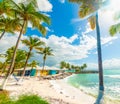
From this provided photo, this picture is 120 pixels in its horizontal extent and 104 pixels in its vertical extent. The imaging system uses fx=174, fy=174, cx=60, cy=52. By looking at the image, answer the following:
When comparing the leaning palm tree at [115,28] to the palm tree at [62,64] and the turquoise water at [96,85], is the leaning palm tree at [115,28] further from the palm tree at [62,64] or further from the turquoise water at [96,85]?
the palm tree at [62,64]

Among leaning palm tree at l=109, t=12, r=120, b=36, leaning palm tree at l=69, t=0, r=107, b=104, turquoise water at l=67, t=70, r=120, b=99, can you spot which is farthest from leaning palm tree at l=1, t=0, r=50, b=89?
turquoise water at l=67, t=70, r=120, b=99

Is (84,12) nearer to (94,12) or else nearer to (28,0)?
(94,12)

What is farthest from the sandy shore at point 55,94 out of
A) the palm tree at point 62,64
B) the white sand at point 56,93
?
the palm tree at point 62,64

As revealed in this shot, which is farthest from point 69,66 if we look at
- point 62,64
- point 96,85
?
point 96,85

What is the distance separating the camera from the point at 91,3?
14.4m

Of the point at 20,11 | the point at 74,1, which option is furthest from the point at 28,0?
the point at 74,1

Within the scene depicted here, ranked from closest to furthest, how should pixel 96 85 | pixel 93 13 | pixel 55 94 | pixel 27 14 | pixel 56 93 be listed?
pixel 93 13 < pixel 55 94 < pixel 56 93 < pixel 27 14 < pixel 96 85

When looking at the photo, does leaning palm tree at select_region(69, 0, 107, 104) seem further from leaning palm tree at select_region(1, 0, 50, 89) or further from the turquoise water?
the turquoise water

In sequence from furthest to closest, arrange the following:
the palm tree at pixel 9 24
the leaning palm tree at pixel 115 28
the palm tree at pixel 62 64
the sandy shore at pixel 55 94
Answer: the palm tree at pixel 62 64 → the palm tree at pixel 9 24 → the leaning palm tree at pixel 115 28 → the sandy shore at pixel 55 94

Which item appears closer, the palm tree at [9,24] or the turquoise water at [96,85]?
the palm tree at [9,24]

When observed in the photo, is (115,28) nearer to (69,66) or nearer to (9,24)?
(9,24)

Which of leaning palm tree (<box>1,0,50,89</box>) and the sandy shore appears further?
leaning palm tree (<box>1,0,50,89</box>)

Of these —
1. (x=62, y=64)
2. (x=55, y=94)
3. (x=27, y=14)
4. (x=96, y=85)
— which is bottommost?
(x=55, y=94)

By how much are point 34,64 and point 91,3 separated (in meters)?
53.8
